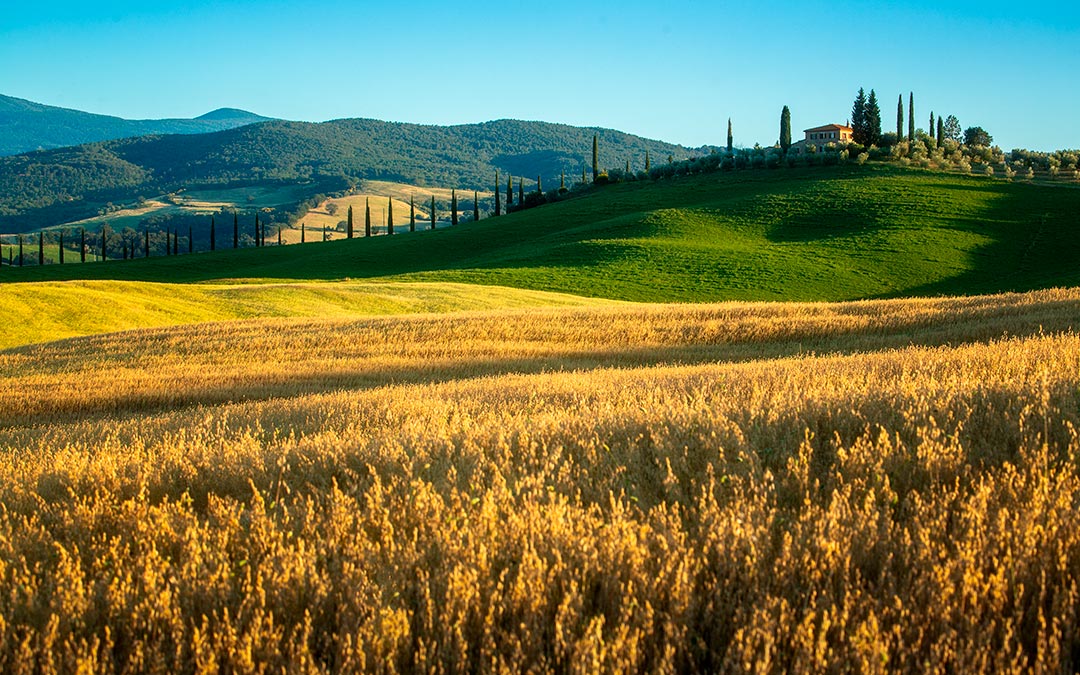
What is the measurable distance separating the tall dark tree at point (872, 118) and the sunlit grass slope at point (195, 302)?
3458 inches

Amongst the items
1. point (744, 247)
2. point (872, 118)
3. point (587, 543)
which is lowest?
point (587, 543)

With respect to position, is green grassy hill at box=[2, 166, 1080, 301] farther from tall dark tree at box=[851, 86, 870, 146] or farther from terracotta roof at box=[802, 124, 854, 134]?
terracotta roof at box=[802, 124, 854, 134]

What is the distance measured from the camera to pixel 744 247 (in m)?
78.6

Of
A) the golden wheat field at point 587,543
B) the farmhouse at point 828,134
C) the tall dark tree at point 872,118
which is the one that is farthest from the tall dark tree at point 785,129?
the golden wheat field at point 587,543

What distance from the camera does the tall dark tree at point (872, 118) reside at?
12462cm

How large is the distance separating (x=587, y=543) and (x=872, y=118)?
138322 millimetres

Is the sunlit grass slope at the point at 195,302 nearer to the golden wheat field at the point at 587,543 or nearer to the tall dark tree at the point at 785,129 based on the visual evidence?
the golden wheat field at the point at 587,543

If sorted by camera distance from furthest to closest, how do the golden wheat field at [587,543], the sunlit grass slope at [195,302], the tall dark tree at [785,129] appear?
1. the tall dark tree at [785,129]
2. the sunlit grass slope at [195,302]
3. the golden wheat field at [587,543]

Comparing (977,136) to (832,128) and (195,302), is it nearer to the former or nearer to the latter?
(832,128)

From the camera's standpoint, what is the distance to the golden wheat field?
393cm

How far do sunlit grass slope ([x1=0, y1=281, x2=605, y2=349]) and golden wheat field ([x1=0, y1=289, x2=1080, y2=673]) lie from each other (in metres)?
29.7

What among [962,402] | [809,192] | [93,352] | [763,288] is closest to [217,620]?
[962,402]

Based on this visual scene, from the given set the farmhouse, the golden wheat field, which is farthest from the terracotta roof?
the golden wheat field

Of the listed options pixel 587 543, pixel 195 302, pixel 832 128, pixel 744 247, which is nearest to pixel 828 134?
pixel 832 128
